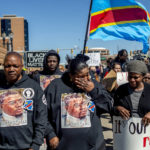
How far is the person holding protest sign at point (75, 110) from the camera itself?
281 centimetres

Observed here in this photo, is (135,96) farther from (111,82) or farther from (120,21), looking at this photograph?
(120,21)

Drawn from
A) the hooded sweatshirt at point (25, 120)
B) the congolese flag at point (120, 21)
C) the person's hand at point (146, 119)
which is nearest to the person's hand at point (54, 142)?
the hooded sweatshirt at point (25, 120)

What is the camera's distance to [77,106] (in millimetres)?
2848

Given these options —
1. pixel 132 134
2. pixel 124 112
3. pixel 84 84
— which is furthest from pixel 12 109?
pixel 132 134

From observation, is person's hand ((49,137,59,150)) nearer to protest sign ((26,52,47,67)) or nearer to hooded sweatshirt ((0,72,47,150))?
hooded sweatshirt ((0,72,47,150))

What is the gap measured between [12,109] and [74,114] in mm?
644

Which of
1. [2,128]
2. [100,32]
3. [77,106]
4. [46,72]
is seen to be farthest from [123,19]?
[2,128]

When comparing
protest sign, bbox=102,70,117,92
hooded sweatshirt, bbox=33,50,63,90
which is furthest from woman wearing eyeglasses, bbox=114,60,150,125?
hooded sweatshirt, bbox=33,50,63,90

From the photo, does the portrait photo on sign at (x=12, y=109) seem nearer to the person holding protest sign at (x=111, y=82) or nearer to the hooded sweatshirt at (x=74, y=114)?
the hooded sweatshirt at (x=74, y=114)

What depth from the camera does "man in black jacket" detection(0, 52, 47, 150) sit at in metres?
2.69

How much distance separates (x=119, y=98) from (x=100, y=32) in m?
2.88

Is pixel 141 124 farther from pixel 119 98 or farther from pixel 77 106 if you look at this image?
pixel 77 106

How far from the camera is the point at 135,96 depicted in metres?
3.14

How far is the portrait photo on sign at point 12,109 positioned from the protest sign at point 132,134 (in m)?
1.25
